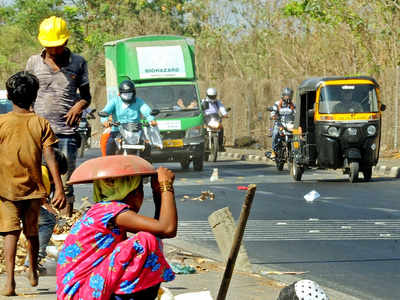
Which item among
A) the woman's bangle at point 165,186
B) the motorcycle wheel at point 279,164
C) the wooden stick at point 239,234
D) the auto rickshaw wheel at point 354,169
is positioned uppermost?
the woman's bangle at point 165,186

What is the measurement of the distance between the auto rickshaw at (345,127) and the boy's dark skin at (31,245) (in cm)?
1287

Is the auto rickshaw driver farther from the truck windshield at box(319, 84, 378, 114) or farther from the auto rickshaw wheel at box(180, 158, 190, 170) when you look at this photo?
the auto rickshaw wheel at box(180, 158, 190, 170)

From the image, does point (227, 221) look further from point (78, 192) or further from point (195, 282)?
point (78, 192)

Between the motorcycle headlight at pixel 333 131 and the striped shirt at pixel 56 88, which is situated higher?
the striped shirt at pixel 56 88

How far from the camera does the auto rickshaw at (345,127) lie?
20.0 m

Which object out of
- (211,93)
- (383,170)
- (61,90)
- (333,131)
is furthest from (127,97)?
(211,93)

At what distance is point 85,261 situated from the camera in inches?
195

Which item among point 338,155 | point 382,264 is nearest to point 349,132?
point 338,155

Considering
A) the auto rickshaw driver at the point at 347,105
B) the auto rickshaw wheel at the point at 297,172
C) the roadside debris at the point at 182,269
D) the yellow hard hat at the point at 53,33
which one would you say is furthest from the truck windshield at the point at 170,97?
the roadside debris at the point at 182,269

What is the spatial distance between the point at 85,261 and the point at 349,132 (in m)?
15.5

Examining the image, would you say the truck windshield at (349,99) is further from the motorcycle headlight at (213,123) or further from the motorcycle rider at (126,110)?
the motorcycle headlight at (213,123)

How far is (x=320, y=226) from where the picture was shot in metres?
12.3

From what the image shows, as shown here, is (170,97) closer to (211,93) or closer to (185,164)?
(185,164)

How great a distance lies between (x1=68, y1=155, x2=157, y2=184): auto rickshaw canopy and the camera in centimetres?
488
